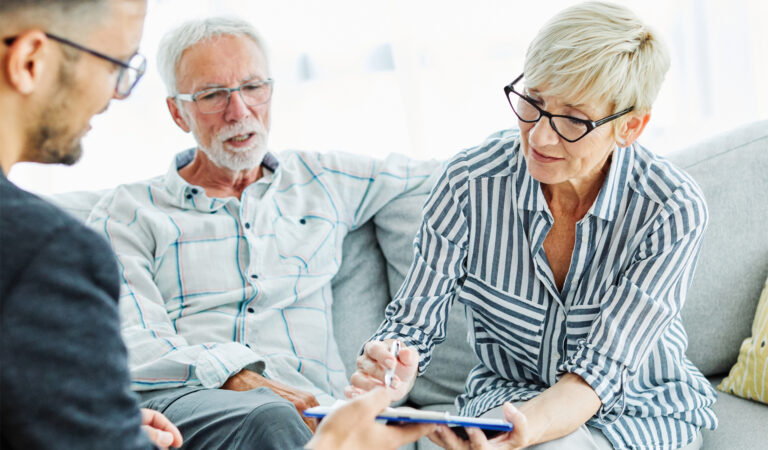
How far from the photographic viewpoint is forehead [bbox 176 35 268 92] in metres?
2.02

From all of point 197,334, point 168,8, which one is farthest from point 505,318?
point 168,8

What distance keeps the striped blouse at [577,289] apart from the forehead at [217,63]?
75 cm

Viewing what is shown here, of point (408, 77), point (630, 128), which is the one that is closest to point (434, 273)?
point (630, 128)

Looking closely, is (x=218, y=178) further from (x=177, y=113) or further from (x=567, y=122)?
(x=567, y=122)

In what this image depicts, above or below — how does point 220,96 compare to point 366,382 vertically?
above

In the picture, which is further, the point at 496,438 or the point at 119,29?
the point at 496,438

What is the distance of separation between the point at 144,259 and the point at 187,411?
474 mm

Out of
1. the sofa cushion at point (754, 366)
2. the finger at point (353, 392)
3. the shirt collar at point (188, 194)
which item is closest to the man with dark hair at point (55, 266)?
the finger at point (353, 392)

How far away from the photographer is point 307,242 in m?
2.00

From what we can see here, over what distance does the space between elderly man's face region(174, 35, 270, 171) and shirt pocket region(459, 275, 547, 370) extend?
30.1 inches

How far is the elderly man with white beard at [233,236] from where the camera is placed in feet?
5.78

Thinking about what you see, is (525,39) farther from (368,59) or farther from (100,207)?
(100,207)

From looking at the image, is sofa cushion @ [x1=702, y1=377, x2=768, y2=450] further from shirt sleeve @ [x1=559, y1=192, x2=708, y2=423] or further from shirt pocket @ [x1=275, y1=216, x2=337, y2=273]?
shirt pocket @ [x1=275, y1=216, x2=337, y2=273]

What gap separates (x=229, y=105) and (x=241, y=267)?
1.44 feet
